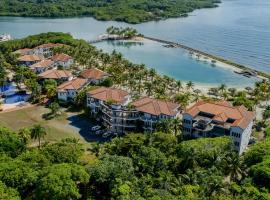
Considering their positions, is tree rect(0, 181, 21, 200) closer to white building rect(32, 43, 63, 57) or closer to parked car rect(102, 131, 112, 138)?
parked car rect(102, 131, 112, 138)

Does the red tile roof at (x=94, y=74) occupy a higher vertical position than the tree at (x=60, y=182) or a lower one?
higher

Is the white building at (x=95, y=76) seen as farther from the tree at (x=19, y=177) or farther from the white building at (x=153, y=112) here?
the tree at (x=19, y=177)

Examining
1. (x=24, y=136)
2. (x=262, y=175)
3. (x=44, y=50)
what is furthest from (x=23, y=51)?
(x=262, y=175)

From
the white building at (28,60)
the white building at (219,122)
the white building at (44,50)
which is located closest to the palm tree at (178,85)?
the white building at (219,122)

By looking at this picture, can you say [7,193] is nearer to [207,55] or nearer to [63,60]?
[63,60]

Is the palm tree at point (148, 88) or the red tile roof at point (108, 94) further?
the palm tree at point (148, 88)

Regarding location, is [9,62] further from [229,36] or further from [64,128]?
[229,36]
